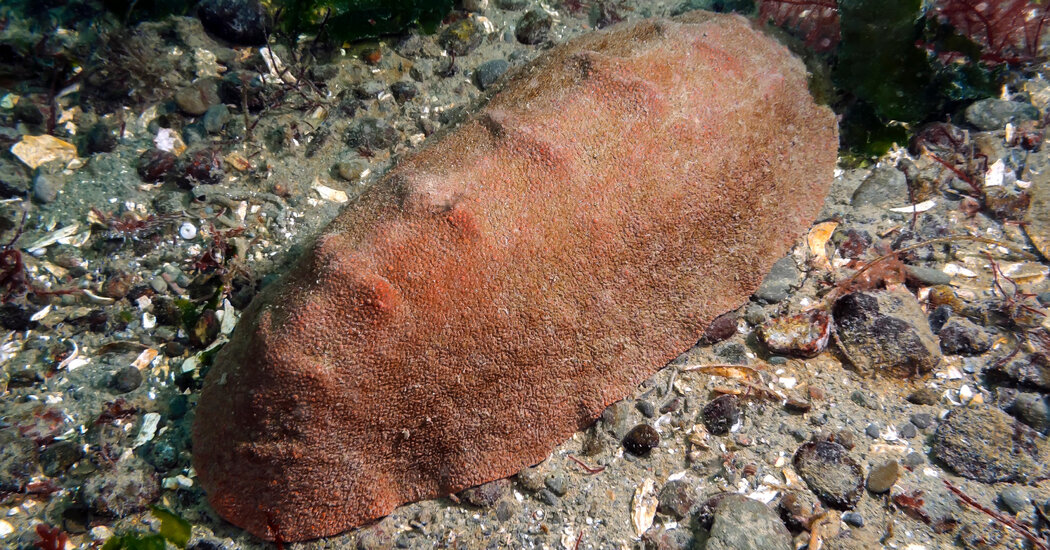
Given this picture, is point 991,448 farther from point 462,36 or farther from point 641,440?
point 462,36

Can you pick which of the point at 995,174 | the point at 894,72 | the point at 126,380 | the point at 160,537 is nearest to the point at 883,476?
the point at 995,174

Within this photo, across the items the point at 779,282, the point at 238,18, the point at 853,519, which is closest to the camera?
the point at 853,519

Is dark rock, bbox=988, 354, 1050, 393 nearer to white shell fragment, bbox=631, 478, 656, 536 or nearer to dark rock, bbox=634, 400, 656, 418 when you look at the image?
dark rock, bbox=634, 400, 656, 418

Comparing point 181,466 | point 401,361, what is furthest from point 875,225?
point 181,466

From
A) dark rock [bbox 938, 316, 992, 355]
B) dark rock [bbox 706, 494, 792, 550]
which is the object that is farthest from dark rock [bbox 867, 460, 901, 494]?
dark rock [bbox 938, 316, 992, 355]

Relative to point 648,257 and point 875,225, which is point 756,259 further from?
point 875,225

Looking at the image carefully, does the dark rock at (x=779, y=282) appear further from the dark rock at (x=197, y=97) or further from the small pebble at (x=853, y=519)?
the dark rock at (x=197, y=97)

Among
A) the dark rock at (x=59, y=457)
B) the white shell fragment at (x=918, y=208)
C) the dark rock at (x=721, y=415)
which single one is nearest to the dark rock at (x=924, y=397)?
the dark rock at (x=721, y=415)
